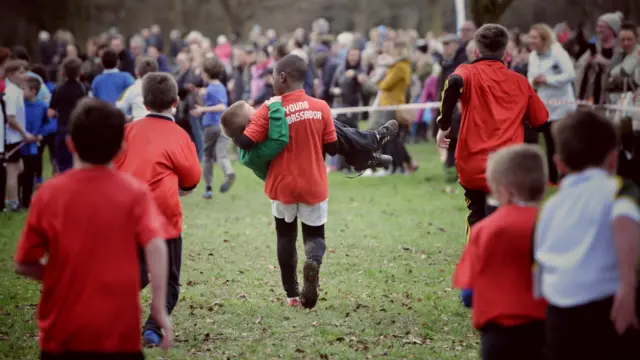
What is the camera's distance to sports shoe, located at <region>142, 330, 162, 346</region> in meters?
6.79

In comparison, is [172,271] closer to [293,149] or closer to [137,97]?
[293,149]

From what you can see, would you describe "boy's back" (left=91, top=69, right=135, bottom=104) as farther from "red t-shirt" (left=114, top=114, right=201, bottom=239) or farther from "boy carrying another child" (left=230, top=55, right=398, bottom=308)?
"red t-shirt" (left=114, top=114, right=201, bottom=239)

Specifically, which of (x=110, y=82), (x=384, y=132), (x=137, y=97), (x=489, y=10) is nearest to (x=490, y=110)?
(x=384, y=132)

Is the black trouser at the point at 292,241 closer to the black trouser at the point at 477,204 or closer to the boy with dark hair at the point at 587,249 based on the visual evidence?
the black trouser at the point at 477,204

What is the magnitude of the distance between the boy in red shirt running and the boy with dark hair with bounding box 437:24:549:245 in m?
0.99

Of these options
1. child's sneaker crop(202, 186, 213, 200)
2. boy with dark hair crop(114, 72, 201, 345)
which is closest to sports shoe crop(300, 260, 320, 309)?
boy with dark hair crop(114, 72, 201, 345)

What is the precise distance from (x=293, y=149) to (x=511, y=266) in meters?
3.54

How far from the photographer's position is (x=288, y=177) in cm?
763

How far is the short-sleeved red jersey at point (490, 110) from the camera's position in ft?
24.9

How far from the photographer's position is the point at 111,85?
14.4 metres

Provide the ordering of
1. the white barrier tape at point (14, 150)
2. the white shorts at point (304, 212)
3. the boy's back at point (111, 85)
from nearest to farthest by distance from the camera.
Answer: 1. the white shorts at point (304, 212)
2. the white barrier tape at point (14, 150)
3. the boy's back at point (111, 85)

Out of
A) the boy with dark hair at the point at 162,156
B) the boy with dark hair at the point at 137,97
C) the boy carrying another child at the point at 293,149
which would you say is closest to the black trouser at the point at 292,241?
the boy carrying another child at the point at 293,149

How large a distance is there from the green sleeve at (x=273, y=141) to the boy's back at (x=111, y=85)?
7223 mm

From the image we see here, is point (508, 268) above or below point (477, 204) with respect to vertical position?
above
